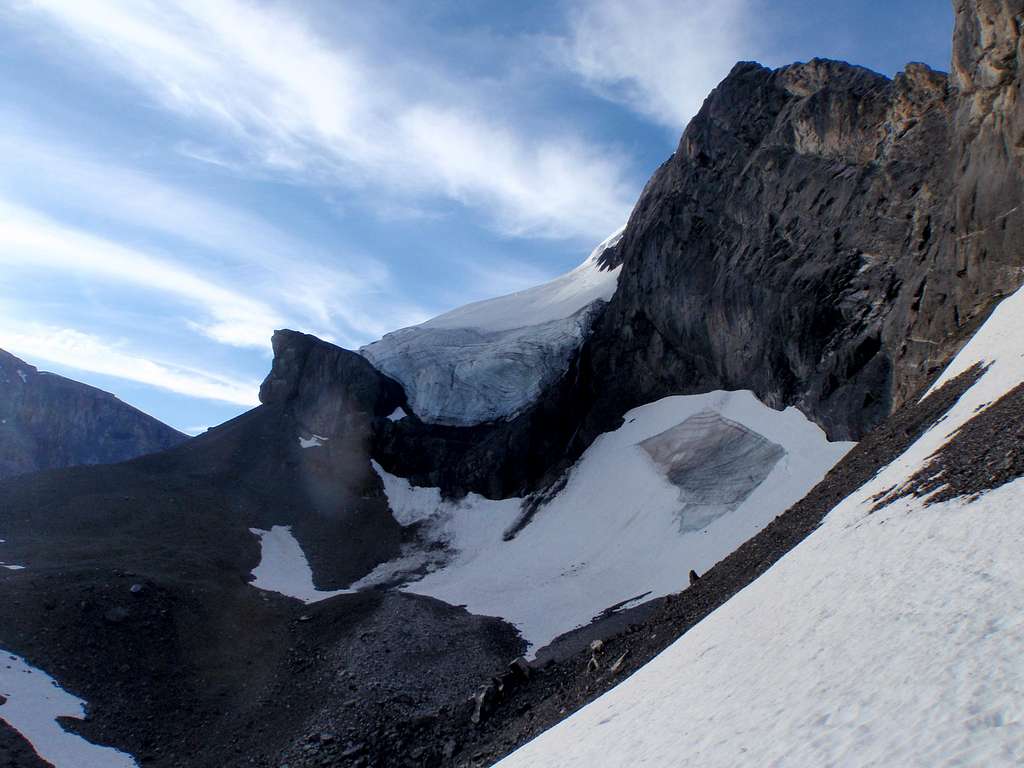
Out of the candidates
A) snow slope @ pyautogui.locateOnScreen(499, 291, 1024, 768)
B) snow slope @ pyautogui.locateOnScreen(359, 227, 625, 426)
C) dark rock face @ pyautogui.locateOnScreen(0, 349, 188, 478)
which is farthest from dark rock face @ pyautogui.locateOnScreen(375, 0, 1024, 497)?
dark rock face @ pyautogui.locateOnScreen(0, 349, 188, 478)

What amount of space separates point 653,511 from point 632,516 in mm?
1408

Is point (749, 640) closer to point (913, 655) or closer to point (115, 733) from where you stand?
point (913, 655)

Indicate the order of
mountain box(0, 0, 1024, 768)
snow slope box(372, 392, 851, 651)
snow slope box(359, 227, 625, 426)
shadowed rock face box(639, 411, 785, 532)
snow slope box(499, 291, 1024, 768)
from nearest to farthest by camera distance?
snow slope box(499, 291, 1024, 768)
mountain box(0, 0, 1024, 768)
snow slope box(372, 392, 851, 651)
shadowed rock face box(639, 411, 785, 532)
snow slope box(359, 227, 625, 426)

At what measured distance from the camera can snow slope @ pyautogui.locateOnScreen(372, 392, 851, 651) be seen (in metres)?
33.9

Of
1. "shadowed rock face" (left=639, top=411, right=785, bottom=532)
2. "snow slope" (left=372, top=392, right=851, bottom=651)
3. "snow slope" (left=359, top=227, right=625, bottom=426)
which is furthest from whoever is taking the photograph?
"snow slope" (left=359, top=227, right=625, bottom=426)

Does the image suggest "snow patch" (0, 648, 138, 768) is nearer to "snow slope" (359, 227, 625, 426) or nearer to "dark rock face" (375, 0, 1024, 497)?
"dark rock face" (375, 0, 1024, 497)

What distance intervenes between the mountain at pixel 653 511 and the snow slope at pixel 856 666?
0.05 m

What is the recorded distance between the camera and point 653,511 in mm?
40500

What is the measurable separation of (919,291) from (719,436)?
565 inches

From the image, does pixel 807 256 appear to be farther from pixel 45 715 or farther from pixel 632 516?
pixel 45 715

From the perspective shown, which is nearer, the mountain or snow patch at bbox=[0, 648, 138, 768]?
the mountain

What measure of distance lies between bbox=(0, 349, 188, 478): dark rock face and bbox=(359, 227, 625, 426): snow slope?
1558 inches

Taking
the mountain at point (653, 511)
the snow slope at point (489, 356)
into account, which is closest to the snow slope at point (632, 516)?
the mountain at point (653, 511)

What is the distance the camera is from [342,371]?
6469 centimetres
